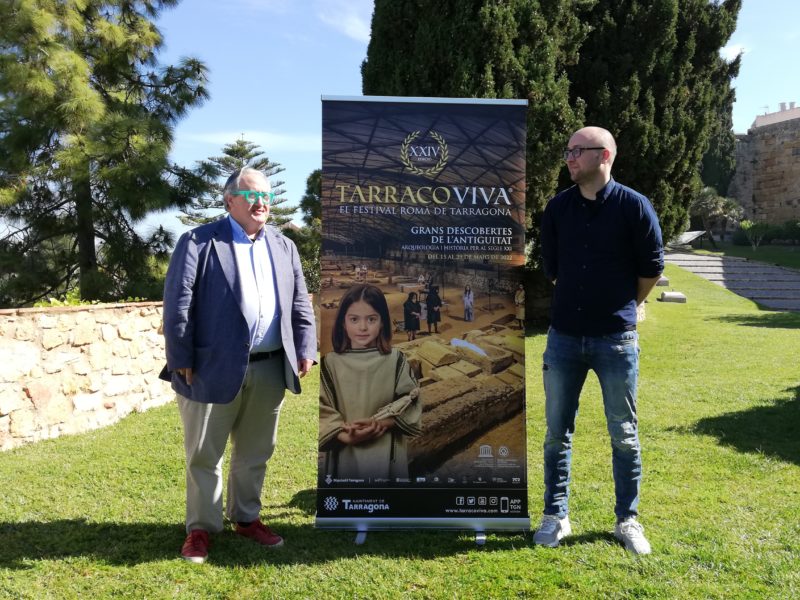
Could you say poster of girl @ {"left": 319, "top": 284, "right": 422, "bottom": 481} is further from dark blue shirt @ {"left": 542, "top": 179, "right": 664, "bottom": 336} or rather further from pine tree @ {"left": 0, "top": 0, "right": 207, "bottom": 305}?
pine tree @ {"left": 0, "top": 0, "right": 207, "bottom": 305}

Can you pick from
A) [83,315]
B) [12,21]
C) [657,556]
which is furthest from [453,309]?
[12,21]

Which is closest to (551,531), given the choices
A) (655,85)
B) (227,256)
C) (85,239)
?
(227,256)

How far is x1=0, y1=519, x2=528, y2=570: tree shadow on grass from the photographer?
2822 millimetres

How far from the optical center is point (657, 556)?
2.77 meters

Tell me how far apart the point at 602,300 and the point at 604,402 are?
1.54 feet

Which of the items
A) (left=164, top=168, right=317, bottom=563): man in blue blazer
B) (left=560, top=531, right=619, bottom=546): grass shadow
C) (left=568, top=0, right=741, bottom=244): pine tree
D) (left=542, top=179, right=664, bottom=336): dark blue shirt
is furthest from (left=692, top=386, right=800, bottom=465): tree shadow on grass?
(left=568, top=0, right=741, bottom=244): pine tree

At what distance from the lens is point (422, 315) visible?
301 centimetres

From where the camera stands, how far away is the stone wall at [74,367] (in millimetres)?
4758

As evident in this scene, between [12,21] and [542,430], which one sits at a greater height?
[12,21]

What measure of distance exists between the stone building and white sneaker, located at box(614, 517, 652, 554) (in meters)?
32.5

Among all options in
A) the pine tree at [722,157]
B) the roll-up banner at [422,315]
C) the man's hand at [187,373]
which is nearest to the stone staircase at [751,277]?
the pine tree at [722,157]

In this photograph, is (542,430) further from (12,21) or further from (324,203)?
(12,21)

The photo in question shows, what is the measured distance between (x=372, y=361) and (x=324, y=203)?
0.76m

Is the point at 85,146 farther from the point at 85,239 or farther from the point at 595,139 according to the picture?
the point at 595,139
